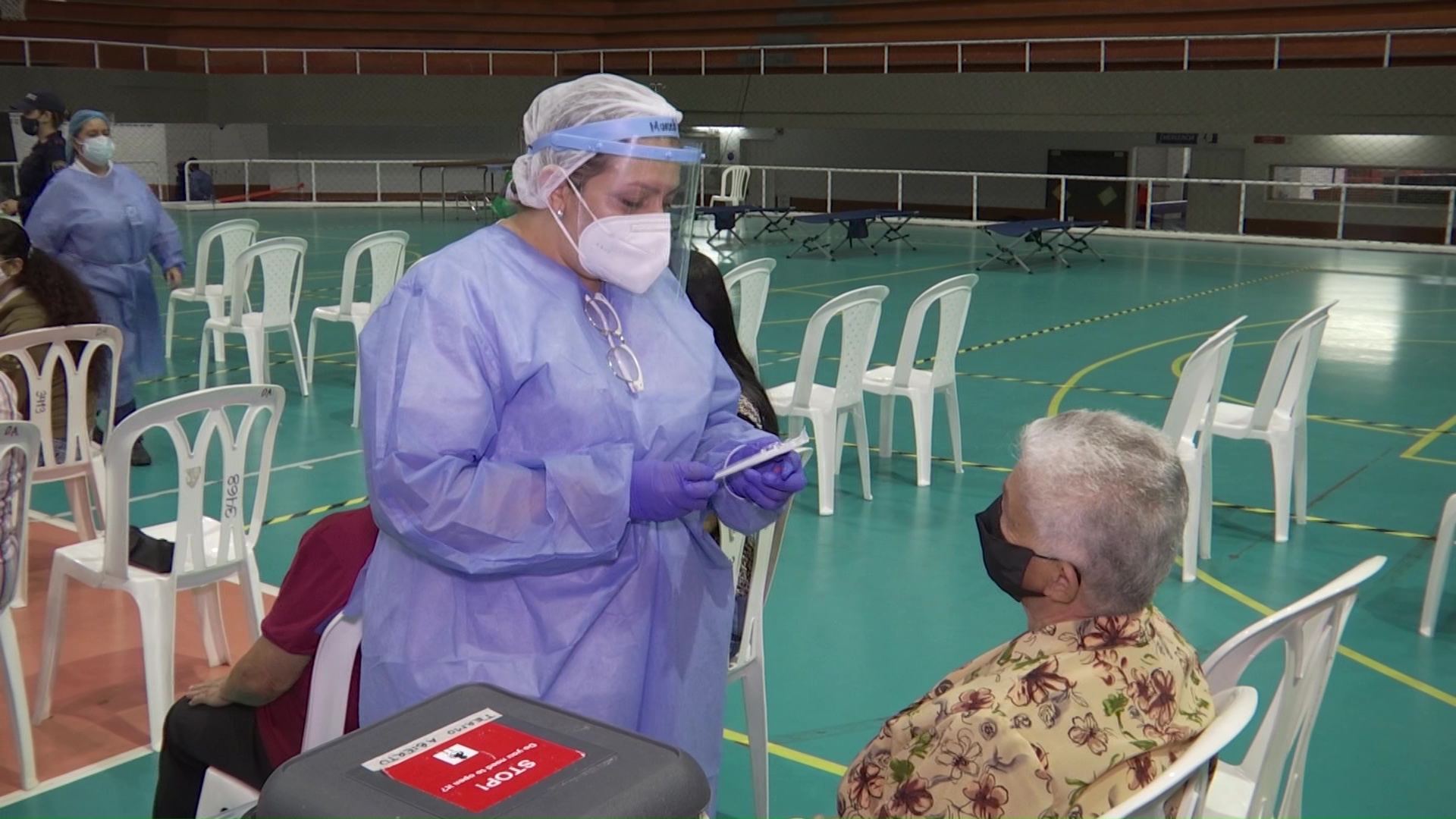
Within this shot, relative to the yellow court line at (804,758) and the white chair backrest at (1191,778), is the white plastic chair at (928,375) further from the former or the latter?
the white chair backrest at (1191,778)

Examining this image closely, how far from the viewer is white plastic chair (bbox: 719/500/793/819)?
2926 millimetres

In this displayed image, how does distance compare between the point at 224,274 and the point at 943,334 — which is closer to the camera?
the point at 943,334

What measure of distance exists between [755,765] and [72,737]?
179 cm

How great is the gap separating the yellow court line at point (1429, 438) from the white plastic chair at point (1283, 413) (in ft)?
4.89

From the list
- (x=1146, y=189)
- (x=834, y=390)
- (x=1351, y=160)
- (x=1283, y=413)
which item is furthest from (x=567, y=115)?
(x=1146, y=189)

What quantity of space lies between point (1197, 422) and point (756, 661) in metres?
2.23

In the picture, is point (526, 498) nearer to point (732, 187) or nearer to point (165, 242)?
point (165, 242)

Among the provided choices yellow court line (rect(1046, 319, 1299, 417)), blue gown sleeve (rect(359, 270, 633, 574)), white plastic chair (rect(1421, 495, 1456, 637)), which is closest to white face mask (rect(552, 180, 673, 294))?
blue gown sleeve (rect(359, 270, 633, 574))

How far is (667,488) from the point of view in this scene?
1.97 m

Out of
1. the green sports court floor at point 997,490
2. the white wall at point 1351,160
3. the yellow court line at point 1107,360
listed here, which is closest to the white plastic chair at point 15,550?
the green sports court floor at point 997,490

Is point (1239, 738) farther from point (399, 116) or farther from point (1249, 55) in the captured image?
point (399, 116)

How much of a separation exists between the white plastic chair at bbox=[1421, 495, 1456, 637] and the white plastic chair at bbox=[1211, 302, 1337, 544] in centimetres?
87

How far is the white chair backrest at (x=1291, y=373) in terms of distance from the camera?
16.0 feet

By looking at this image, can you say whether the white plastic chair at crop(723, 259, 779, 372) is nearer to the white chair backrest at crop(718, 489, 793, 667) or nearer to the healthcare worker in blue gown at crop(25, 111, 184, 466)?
the healthcare worker in blue gown at crop(25, 111, 184, 466)
